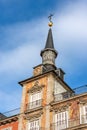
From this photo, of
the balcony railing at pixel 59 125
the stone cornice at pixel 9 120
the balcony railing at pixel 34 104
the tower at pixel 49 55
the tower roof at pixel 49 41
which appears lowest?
the balcony railing at pixel 59 125

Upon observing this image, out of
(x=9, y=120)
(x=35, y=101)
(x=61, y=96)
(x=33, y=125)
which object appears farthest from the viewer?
(x=9, y=120)

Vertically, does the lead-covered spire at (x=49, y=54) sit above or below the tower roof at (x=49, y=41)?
below

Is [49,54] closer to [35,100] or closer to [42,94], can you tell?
[42,94]

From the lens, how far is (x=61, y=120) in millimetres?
42906

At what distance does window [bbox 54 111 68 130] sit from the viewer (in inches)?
1667

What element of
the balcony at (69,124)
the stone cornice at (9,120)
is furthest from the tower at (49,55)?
the balcony at (69,124)

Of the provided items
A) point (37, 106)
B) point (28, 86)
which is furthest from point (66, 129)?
point (28, 86)

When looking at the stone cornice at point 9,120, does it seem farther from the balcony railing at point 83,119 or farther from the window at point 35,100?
the balcony railing at point 83,119

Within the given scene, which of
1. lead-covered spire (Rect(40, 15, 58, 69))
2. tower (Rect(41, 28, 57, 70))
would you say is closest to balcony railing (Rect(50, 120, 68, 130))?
tower (Rect(41, 28, 57, 70))

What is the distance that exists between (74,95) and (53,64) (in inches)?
396

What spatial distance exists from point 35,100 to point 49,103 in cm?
306

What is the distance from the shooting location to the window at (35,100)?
4691 centimetres

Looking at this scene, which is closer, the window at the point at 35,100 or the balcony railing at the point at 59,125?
the balcony railing at the point at 59,125

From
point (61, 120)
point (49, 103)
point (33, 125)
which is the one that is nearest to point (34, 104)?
point (49, 103)
